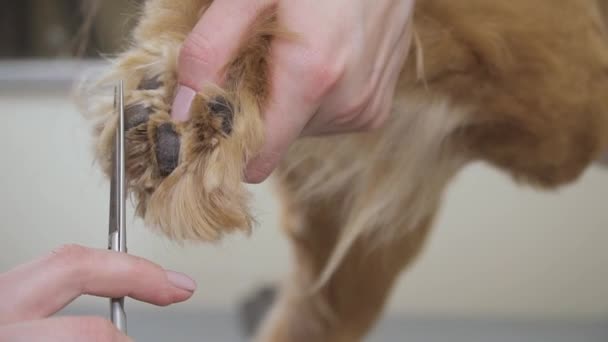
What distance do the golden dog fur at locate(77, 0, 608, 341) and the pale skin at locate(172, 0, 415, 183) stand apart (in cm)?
1

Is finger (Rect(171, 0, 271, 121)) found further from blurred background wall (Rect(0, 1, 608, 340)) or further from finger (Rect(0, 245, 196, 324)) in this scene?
blurred background wall (Rect(0, 1, 608, 340))

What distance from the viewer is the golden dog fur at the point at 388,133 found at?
47 cm

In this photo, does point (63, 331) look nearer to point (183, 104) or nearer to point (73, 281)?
point (73, 281)

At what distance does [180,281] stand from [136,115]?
0.12m

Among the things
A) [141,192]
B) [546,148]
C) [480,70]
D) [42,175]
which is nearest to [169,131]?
[141,192]

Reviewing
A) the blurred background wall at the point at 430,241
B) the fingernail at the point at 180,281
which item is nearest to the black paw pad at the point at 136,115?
the fingernail at the point at 180,281

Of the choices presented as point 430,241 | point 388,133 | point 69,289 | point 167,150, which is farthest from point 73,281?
point 430,241

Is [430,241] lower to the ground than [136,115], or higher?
lower

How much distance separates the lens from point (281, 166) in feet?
2.79

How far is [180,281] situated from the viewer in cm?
41

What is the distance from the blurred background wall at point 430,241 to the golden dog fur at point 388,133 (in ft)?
1.84

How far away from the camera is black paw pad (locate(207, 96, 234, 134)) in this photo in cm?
48

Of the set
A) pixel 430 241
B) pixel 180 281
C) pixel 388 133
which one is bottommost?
pixel 430 241

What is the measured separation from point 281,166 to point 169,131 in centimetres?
38
